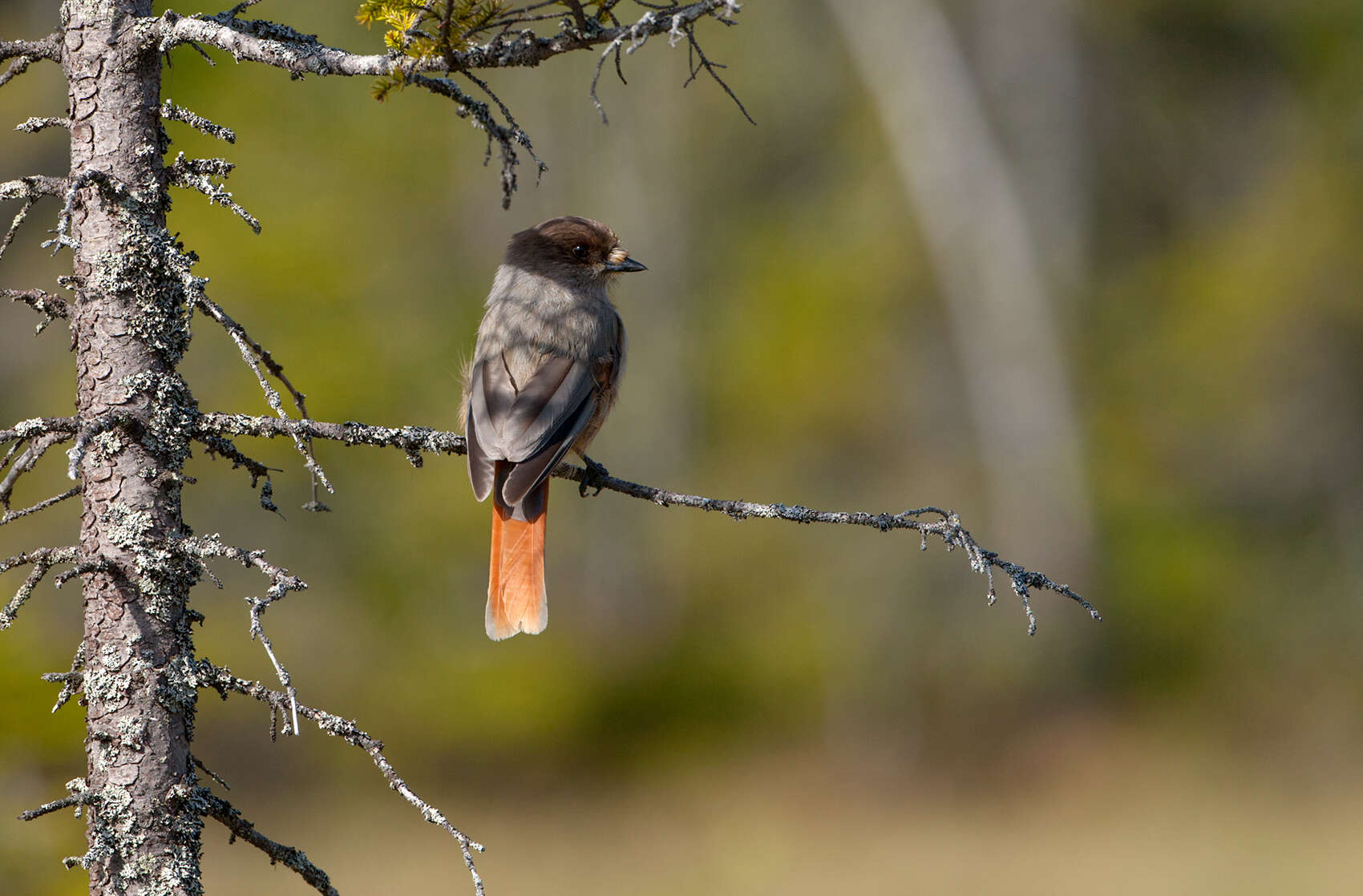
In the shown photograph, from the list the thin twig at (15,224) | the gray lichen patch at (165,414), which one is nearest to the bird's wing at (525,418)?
the gray lichen patch at (165,414)

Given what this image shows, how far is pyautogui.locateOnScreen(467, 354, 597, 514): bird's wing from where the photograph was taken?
3865 millimetres

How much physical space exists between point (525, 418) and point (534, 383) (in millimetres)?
245

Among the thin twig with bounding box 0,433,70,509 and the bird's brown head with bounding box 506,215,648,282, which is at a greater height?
the bird's brown head with bounding box 506,215,648,282

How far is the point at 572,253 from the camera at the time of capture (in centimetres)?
514

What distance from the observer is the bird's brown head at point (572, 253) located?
202 inches

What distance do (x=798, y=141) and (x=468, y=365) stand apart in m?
13.5

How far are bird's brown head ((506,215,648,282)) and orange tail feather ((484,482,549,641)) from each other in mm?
1495

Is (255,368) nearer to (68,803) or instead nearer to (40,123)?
(40,123)

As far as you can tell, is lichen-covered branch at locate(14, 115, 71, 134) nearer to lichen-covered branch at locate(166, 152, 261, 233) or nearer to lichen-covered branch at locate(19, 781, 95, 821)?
Result: lichen-covered branch at locate(166, 152, 261, 233)

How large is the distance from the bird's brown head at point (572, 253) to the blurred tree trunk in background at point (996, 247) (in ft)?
30.3

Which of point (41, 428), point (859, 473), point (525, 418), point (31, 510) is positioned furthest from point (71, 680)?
point (859, 473)

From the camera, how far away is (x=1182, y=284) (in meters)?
14.5

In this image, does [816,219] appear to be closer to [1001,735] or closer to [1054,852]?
[1001,735]

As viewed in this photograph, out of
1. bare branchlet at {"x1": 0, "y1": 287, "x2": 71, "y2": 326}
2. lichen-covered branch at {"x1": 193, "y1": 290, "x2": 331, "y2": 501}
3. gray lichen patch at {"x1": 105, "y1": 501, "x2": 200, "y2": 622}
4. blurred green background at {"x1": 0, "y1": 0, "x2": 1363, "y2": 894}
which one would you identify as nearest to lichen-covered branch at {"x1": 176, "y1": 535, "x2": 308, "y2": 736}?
gray lichen patch at {"x1": 105, "y1": 501, "x2": 200, "y2": 622}
